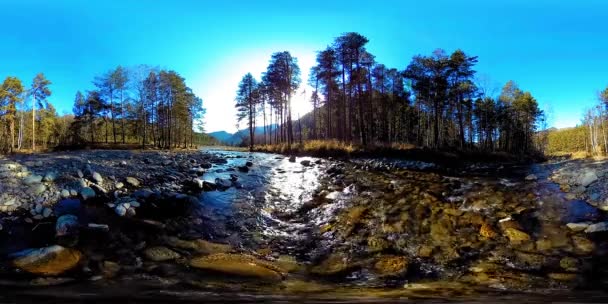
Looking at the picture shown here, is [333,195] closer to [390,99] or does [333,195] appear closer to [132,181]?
[132,181]

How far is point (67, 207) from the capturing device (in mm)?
7609

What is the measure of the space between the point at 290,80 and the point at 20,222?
3381 centimetres

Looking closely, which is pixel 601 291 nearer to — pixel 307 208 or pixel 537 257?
pixel 537 257

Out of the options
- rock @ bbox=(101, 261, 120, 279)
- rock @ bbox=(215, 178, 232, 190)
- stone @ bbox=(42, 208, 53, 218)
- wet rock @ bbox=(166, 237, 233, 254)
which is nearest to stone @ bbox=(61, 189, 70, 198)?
stone @ bbox=(42, 208, 53, 218)

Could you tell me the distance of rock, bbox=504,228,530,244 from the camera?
262 inches

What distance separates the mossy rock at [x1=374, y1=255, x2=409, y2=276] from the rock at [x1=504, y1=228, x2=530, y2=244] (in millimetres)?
2503

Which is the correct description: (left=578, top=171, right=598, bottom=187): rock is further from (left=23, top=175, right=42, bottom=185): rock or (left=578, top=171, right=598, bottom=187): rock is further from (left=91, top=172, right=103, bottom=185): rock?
(left=23, top=175, right=42, bottom=185): rock

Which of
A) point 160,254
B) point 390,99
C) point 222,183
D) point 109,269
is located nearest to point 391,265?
point 160,254

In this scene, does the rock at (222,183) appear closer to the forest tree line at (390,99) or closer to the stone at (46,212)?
the stone at (46,212)

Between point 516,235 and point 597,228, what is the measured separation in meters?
1.69

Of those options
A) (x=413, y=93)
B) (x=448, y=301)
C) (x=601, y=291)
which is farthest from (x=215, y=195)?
(x=413, y=93)

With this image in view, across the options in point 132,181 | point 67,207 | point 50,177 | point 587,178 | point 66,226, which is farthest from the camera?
point 587,178

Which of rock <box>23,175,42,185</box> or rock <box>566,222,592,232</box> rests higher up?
rock <box>23,175,42,185</box>

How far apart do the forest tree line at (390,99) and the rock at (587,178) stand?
1623 centimetres
